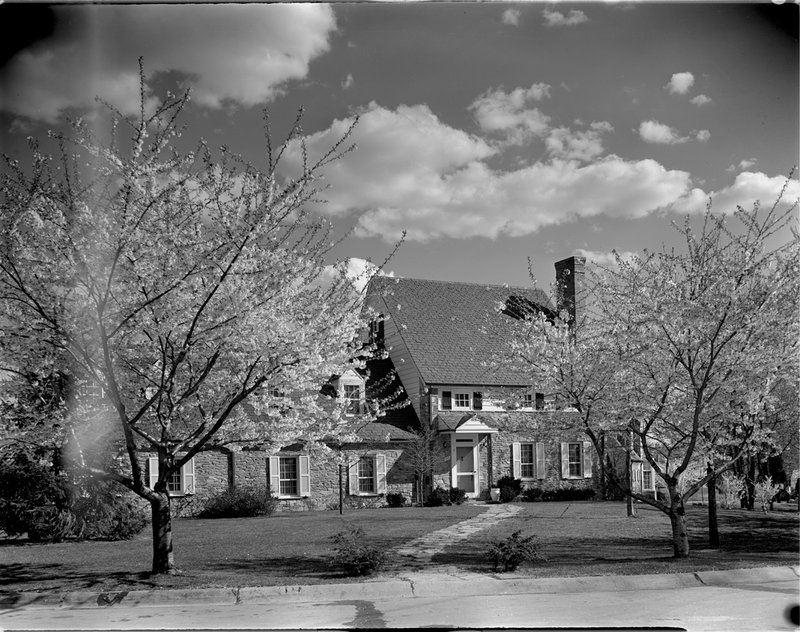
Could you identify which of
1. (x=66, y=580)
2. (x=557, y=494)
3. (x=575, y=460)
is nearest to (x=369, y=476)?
(x=557, y=494)

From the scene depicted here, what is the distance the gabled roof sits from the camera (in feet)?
85.8

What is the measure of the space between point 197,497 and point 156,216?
47.2ft

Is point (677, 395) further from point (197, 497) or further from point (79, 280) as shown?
point (197, 497)

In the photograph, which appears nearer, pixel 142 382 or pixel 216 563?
pixel 142 382

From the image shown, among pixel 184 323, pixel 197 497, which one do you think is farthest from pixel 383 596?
pixel 197 497

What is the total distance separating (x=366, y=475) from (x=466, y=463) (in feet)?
12.2

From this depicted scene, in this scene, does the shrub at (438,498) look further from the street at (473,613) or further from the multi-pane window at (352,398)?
the street at (473,613)

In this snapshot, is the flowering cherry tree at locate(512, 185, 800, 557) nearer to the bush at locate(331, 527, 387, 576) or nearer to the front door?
the bush at locate(331, 527, 387, 576)

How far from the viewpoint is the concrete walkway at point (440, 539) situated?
38.7 feet

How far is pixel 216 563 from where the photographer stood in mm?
11516

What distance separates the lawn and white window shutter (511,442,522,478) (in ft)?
21.4

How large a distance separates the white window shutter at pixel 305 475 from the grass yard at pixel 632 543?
267 inches

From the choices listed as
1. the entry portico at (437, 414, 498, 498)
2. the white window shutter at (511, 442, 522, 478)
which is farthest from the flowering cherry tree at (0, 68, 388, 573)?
the white window shutter at (511, 442, 522, 478)

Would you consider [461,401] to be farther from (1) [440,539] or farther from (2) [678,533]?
(2) [678,533]
